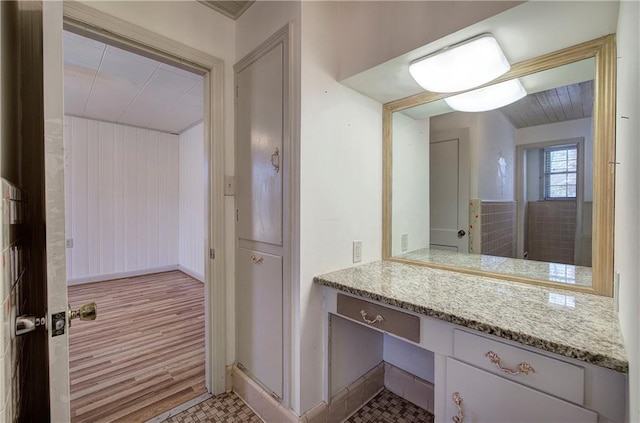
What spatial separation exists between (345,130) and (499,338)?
119 cm

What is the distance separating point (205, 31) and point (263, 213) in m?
1.16

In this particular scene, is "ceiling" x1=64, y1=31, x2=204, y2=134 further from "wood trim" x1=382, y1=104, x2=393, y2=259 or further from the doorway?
"wood trim" x1=382, y1=104, x2=393, y2=259

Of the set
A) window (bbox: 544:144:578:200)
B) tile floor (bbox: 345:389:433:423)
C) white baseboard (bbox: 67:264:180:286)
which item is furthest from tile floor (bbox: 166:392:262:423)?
white baseboard (bbox: 67:264:180:286)

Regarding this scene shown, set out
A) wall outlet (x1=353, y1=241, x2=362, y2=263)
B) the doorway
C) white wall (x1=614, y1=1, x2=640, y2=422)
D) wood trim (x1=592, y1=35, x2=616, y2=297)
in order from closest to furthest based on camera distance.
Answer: white wall (x1=614, y1=1, x2=640, y2=422)
wood trim (x1=592, y1=35, x2=616, y2=297)
wall outlet (x1=353, y1=241, x2=362, y2=263)
the doorway

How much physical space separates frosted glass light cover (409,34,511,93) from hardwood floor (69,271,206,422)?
2.27 m

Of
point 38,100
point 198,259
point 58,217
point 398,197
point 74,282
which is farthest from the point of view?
point 198,259

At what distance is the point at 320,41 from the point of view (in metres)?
1.45

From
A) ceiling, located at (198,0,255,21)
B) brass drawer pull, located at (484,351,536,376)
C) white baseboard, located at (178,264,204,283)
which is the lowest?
white baseboard, located at (178,264,204,283)

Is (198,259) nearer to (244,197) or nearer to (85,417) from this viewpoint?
(85,417)

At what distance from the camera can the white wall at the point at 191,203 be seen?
14.3 feet

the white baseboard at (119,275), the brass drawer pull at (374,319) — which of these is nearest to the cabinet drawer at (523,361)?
the brass drawer pull at (374,319)

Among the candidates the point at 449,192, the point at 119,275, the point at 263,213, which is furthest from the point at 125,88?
the point at 449,192

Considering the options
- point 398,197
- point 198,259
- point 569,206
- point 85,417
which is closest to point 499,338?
point 569,206

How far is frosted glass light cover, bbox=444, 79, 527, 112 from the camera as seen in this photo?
1.38m
